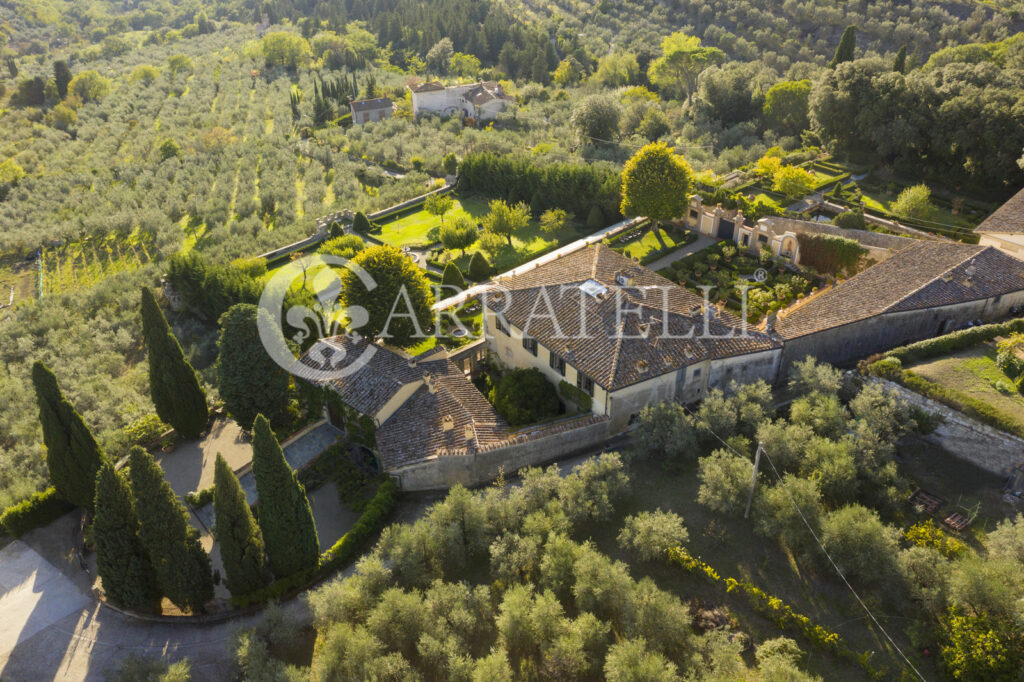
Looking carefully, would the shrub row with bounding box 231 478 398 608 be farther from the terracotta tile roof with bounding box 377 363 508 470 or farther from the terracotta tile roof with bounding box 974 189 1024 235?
the terracotta tile roof with bounding box 974 189 1024 235

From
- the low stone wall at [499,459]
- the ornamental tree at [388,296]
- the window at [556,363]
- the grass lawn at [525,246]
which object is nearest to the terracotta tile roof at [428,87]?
the grass lawn at [525,246]

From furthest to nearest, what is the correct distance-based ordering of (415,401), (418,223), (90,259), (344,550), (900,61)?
1. (900,61)
2. (418,223)
3. (90,259)
4. (415,401)
5. (344,550)

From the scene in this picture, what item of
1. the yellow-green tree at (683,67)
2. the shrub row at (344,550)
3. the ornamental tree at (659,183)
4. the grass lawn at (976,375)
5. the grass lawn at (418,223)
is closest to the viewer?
the shrub row at (344,550)

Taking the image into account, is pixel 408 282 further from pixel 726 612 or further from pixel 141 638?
pixel 726 612

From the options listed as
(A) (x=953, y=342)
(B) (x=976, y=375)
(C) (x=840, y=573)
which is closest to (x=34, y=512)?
(C) (x=840, y=573)

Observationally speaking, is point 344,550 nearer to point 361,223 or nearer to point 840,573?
point 840,573

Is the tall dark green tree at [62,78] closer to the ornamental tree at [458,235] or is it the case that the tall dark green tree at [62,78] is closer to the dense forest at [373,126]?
the dense forest at [373,126]

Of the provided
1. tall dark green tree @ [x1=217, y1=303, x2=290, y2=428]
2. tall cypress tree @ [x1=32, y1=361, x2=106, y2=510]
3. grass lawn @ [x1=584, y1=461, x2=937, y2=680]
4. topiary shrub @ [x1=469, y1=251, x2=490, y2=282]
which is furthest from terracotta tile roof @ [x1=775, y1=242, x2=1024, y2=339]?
tall cypress tree @ [x1=32, y1=361, x2=106, y2=510]
